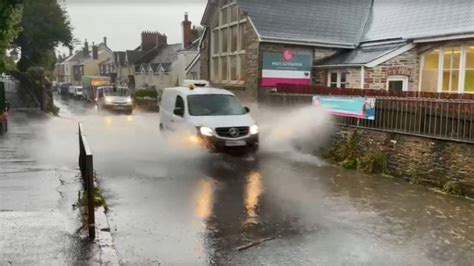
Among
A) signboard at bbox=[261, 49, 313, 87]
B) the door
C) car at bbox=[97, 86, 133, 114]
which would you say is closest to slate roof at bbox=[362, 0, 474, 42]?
signboard at bbox=[261, 49, 313, 87]

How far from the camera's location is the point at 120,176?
10211 millimetres

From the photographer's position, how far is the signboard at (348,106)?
452 inches

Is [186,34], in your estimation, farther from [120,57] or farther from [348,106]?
[348,106]

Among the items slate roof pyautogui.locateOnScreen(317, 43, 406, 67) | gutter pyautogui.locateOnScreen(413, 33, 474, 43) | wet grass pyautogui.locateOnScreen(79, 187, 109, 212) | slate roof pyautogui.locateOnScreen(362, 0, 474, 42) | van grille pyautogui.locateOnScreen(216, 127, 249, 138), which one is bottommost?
wet grass pyautogui.locateOnScreen(79, 187, 109, 212)

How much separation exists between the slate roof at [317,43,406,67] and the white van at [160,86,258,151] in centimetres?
712

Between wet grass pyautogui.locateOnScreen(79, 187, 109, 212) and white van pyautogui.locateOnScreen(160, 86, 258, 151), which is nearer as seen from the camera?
wet grass pyautogui.locateOnScreen(79, 187, 109, 212)

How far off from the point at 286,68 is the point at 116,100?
1550cm

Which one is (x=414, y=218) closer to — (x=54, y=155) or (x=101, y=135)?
(x=54, y=155)

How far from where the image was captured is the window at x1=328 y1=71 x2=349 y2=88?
19.9 m

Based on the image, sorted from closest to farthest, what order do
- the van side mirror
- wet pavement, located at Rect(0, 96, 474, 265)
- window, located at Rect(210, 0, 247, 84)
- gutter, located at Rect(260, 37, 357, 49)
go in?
wet pavement, located at Rect(0, 96, 474, 265) < the van side mirror < gutter, located at Rect(260, 37, 357, 49) < window, located at Rect(210, 0, 247, 84)

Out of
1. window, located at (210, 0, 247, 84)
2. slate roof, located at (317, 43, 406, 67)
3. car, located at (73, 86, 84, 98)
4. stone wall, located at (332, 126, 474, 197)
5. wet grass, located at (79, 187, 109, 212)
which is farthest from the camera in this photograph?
car, located at (73, 86, 84, 98)

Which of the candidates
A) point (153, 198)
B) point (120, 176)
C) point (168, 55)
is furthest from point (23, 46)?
point (153, 198)

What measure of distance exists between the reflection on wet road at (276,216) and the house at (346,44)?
28.1 ft

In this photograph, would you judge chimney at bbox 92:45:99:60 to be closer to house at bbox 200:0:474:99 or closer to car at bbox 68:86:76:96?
car at bbox 68:86:76:96
